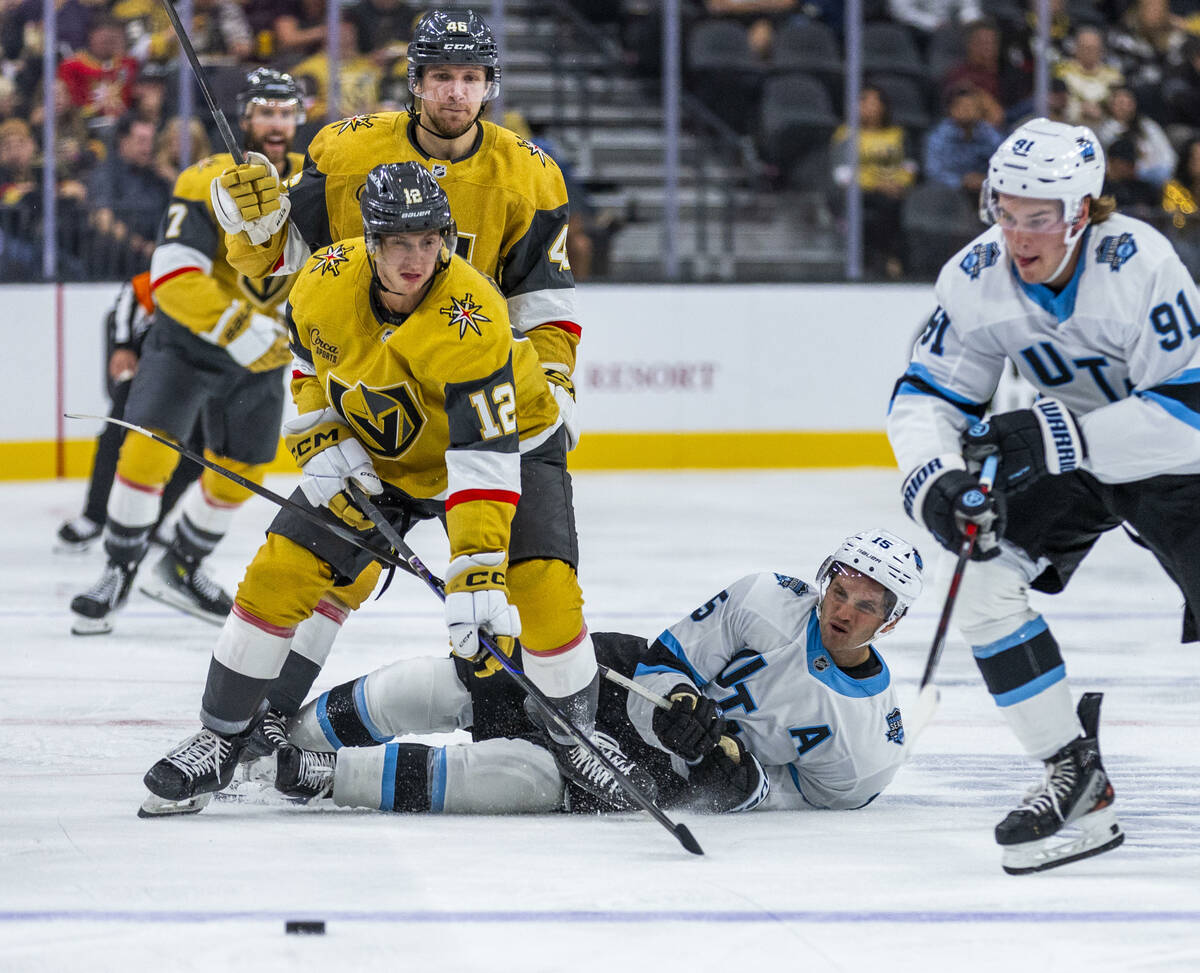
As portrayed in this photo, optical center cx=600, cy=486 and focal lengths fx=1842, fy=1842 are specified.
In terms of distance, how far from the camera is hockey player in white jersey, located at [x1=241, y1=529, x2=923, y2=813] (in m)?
3.11

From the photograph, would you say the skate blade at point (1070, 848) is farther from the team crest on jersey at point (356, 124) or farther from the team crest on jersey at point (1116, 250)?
the team crest on jersey at point (356, 124)

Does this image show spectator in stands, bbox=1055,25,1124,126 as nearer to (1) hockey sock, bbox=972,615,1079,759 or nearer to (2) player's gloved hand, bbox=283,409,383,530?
(1) hockey sock, bbox=972,615,1079,759

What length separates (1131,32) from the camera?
9.10 metres

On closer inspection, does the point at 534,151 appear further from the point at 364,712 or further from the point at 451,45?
the point at 364,712

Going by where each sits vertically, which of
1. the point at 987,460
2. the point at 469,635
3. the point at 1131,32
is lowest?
the point at 469,635

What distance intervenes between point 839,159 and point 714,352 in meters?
1.11

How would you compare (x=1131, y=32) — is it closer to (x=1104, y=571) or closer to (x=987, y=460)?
(x=1104, y=571)

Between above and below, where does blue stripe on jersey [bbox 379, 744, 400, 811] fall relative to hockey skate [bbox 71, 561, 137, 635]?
above

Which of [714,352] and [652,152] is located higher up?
[652,152]

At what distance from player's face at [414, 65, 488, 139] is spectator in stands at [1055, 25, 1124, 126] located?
596 centimetres

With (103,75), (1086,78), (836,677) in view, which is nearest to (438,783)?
(836,677)

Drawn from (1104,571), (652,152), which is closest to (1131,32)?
(652,152)

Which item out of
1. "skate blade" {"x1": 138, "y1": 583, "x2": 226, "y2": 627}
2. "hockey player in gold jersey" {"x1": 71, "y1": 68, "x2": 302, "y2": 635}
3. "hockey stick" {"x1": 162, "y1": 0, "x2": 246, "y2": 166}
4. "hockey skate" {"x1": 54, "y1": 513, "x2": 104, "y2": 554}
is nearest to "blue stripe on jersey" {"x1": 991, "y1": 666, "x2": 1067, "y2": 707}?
"hockey stick" {"x1": 162, "y1": 0, "x2": 246, "y2": 166}

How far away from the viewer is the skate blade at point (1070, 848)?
9.22 feet
